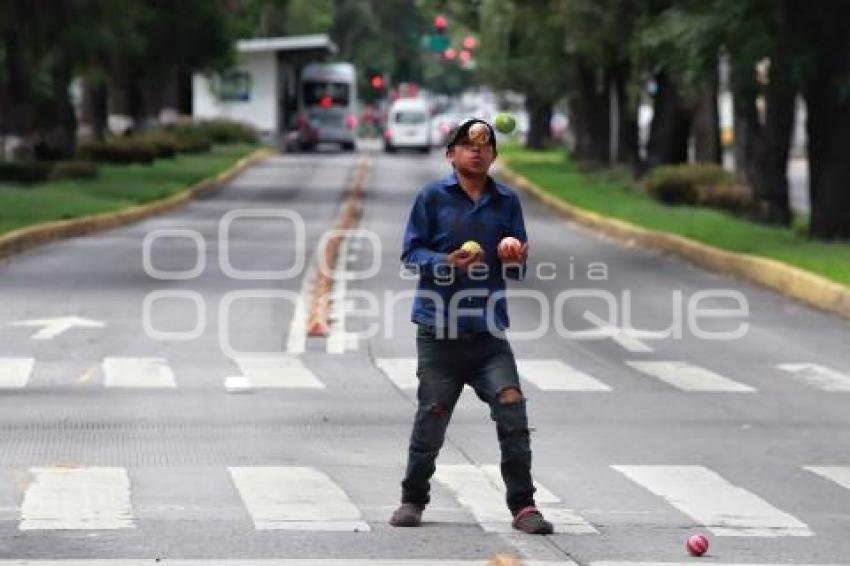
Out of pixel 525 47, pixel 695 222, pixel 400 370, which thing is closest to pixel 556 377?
pixel 400 370

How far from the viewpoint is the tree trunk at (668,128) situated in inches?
2026

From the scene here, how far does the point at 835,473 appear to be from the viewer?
12.1 m

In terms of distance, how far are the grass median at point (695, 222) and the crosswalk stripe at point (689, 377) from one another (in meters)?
5.62

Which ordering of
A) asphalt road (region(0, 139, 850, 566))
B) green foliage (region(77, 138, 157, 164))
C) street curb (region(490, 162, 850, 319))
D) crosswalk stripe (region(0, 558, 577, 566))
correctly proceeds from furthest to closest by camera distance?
green foliage (region(77, 138, 157, 164)), street curb (region(490, 162, 850, 319)), asphalt road (region(0, 139, 850, 566)), crosswalk stripe (region(0, 558, 577, 566))

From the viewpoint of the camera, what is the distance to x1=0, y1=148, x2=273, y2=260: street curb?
30.6 m

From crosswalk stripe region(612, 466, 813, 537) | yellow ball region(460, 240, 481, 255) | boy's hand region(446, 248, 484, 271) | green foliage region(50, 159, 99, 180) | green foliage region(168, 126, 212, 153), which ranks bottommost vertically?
green foliage region(168, 126, 212, 153)

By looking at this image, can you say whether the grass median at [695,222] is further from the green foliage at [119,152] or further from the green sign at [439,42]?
the green sign at [439,42]

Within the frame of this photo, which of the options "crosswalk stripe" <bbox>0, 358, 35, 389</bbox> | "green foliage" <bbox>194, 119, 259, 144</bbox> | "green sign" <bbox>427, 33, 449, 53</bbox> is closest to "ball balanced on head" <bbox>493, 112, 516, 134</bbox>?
"crosswalk stripe" <bbox>0, 358, 35, 389</bbox>

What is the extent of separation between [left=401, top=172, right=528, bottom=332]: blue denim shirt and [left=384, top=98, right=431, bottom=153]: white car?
81.2 m

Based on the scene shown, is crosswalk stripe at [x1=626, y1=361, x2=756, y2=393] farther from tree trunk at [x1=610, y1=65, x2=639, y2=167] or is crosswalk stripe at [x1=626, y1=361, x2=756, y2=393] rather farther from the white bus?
the white bus

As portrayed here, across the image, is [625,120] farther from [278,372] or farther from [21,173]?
[278,372]

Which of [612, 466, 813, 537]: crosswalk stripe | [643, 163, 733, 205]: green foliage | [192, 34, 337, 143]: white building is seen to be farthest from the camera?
[192, 34, 337, 143]: white building

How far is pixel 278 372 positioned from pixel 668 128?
36251 mm

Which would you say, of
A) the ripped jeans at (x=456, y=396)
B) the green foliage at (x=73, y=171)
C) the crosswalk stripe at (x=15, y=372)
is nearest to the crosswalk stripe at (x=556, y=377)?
the crosswalk stripe at (x=15, y=372)
